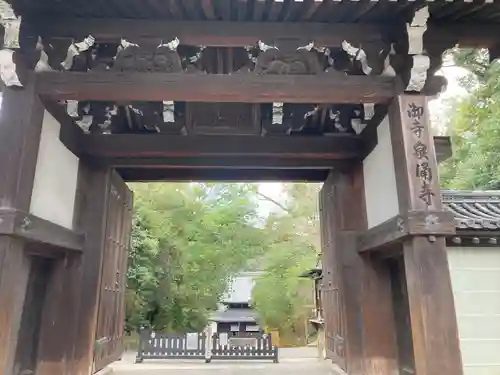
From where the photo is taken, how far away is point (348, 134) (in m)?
4.76

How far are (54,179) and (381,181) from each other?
3.20 m

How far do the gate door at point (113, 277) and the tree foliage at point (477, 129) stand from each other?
782 cm

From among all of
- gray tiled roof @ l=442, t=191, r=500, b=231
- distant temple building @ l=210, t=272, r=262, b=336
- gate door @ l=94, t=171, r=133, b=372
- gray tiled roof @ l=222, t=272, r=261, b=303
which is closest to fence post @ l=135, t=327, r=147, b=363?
gate door @ l=94, t=171, r=133, b=372

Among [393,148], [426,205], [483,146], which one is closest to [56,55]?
[393,148]

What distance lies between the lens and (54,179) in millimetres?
3832

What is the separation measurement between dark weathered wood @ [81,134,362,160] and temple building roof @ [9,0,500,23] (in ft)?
5.14

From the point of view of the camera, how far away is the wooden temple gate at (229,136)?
3107 mm

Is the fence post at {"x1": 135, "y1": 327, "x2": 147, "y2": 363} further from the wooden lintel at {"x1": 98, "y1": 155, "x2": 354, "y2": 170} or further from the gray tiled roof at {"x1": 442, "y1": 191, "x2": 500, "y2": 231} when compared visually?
the gray tiled roof at {"x1": 442, "y1": 191, "x2": 500, "y2": 231}

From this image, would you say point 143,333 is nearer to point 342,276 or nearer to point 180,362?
point 180,362

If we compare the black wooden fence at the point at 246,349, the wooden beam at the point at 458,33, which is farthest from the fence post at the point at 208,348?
the wooden beam at the point at 458,33

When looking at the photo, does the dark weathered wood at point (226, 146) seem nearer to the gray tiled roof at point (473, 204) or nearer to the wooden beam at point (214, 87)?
the wooden beam at point (214, 87)

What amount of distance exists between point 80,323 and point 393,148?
11.8 feet

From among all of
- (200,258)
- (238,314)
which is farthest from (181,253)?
(238,314)

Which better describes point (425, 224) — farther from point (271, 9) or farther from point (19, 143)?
point (19, 143)
